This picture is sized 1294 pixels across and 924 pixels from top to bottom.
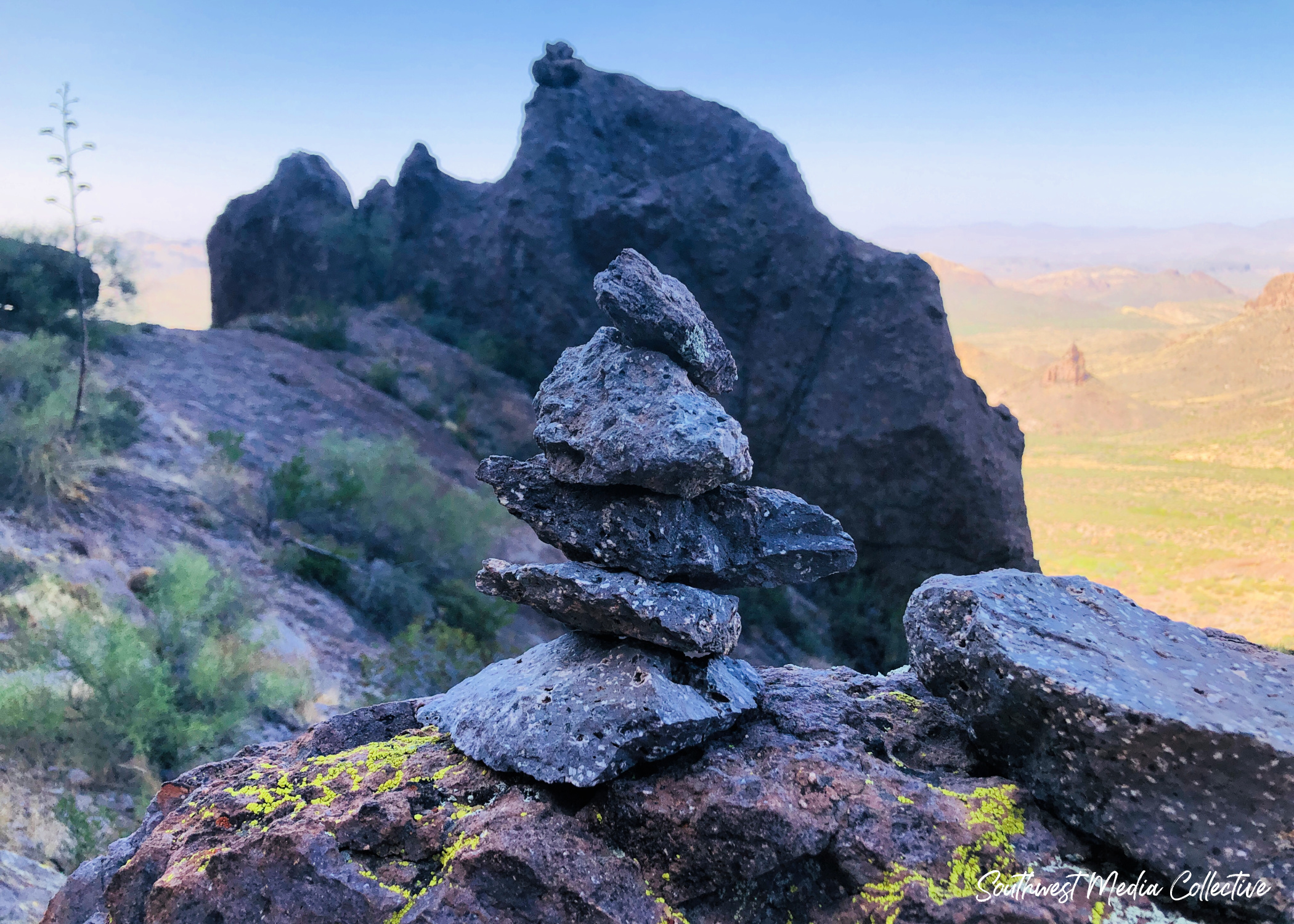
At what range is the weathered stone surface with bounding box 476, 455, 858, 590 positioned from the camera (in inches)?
159

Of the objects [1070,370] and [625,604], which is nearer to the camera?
[625,604]

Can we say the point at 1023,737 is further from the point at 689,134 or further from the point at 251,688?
the point at 689,134

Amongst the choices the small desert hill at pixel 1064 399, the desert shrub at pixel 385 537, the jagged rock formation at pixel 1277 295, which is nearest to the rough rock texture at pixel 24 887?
the desert shrub at pixel 385 537

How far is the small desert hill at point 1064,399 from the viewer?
41.0 m

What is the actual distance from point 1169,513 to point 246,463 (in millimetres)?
29276

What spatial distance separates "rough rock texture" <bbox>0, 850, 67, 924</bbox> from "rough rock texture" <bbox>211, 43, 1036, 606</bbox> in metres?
13.1

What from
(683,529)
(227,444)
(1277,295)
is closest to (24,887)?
(683,529)

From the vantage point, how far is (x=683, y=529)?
4.09 metres

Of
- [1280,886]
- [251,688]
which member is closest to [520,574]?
[1280,886]

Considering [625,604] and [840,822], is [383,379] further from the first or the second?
[840,822]

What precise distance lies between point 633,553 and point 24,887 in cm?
446

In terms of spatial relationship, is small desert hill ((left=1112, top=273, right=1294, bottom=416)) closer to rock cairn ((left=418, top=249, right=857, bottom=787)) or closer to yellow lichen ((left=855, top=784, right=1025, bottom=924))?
rock cairn ((left=418, top=249, right=857, bottom=787))

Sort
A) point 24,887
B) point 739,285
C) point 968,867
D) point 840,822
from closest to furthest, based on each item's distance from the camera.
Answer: point 968,867 → point 840,822 → point 24,887 → point 739,285

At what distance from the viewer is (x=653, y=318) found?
13.6 feet
